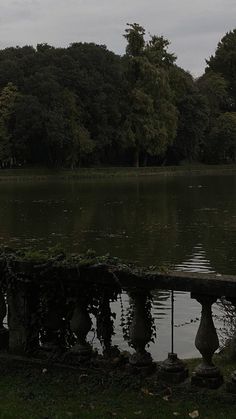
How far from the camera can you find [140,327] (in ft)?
16.6

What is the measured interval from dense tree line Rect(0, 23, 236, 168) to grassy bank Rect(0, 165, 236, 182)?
2255 millimetres

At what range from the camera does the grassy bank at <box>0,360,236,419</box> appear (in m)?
4.32

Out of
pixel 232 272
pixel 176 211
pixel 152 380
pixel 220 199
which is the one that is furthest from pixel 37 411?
pixel 220 199

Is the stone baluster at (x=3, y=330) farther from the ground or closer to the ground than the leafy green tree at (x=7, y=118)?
closer to the ground

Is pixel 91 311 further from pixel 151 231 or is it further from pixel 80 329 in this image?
pixel 151 231

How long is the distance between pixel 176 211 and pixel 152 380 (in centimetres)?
2662

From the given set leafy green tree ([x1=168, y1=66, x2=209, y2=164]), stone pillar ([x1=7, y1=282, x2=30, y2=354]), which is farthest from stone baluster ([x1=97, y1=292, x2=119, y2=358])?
leafy green tree ([x1=168, y1=66, x2=209, y2=164])

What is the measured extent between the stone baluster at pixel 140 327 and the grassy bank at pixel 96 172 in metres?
63.0

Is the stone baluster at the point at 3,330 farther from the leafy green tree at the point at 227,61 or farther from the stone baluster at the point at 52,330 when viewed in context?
the leafy green tree at the point at 227,61

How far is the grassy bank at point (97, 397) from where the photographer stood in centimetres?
432

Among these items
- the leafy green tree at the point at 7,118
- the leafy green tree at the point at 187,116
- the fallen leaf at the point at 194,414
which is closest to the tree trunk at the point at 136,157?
the leafy green tree at the point at 187,116

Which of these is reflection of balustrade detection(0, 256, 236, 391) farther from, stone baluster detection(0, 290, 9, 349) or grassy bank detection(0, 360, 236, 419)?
grassy bank detection(0, 360, 236, 419)

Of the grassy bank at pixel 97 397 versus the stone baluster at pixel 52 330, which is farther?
the stone baluster at pixel 52 330

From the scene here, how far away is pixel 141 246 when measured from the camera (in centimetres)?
2006
